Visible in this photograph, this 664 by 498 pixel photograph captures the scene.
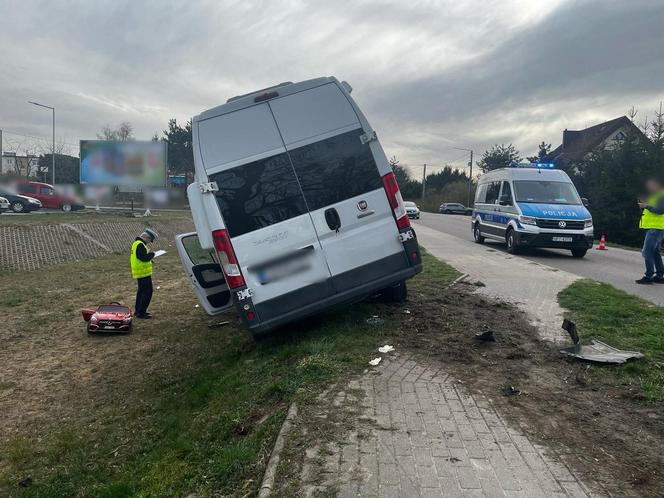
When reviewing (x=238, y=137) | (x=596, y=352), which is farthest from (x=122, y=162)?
(x=596, y=352)

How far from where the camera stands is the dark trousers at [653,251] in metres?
8.94

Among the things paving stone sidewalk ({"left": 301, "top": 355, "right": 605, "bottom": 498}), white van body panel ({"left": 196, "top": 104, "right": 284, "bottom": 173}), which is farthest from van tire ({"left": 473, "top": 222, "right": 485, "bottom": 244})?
paving stone sidewalk ({"left": 301, "top": 355, "right": 605, "bottom": 498})

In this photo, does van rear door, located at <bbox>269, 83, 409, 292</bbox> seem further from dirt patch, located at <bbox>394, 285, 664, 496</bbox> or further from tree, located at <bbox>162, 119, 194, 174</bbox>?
tree, located at <bbox>162, 119, 194, 174</bbox>

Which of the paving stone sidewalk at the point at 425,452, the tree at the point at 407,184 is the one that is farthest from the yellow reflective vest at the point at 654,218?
the tree at the point at 407,184

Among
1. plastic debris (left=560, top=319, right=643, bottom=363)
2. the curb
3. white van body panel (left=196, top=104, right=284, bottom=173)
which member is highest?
white van body panel (left=196, top=104, right=284, bottom=173)

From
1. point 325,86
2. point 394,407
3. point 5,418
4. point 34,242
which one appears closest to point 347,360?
point 394,407

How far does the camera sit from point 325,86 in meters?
5.68

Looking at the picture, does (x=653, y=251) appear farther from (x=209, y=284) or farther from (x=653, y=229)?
(x=209, y=284)

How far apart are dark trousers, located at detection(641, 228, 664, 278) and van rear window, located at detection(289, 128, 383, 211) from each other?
6040 millimetres

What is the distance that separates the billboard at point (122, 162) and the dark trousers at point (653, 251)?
26.1m

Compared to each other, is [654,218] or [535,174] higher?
[535,174]

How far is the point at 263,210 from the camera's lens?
5.39 meters

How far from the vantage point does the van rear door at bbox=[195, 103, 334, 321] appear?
5.32 metres

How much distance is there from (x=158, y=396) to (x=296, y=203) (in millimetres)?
2568
